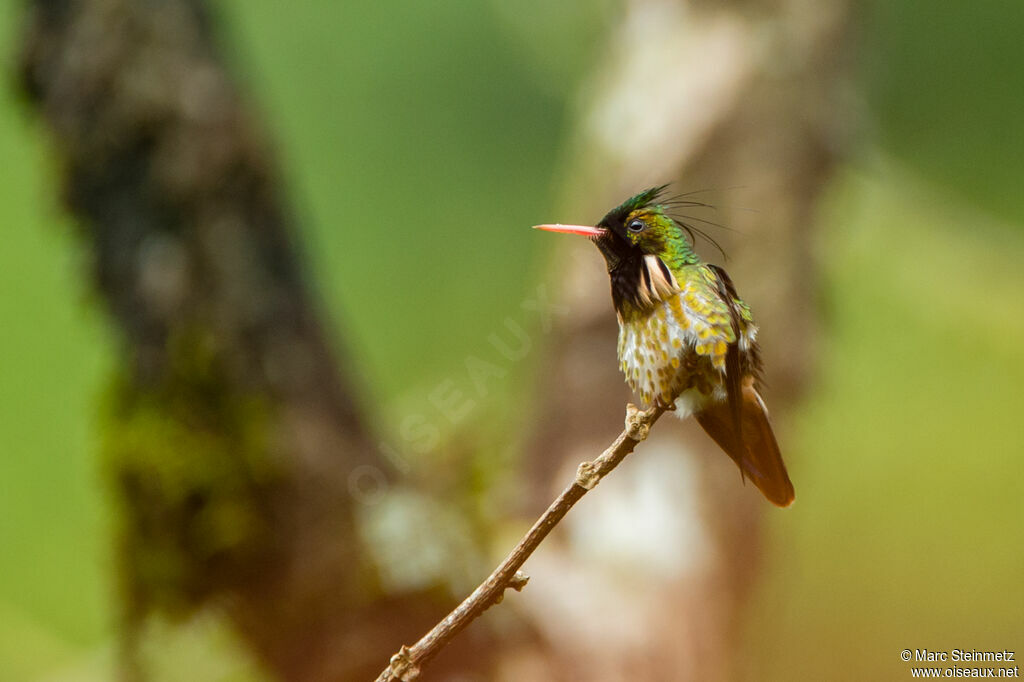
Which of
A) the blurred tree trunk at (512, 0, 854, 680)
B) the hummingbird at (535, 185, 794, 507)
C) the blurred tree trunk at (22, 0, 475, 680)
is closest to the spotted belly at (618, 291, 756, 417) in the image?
the hummingbird at (535, 185, 794, 507)

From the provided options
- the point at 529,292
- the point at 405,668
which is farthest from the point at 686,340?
the point at 529,292

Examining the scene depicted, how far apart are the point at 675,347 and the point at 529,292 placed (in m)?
1.03

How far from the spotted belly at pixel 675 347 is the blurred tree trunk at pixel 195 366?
2.06 ft

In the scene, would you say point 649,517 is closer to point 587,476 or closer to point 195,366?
point 195,366

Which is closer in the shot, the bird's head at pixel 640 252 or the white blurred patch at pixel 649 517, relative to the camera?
the bird's head at pixel 640 252

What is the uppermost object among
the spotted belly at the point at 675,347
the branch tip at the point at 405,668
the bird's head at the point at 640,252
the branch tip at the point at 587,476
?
the bird's head at the point at 640,252

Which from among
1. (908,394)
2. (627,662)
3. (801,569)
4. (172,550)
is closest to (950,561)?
(801,569)

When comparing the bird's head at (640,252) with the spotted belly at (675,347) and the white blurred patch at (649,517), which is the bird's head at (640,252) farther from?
the white blurred patch at (649,517)

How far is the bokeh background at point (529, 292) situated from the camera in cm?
94

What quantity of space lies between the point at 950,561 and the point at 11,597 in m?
1.29

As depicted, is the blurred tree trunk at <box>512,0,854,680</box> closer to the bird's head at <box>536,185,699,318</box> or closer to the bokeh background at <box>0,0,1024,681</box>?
the bokeh background at <box>0,0,1024,681</box>

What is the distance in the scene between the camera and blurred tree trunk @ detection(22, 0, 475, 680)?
0.81 metres

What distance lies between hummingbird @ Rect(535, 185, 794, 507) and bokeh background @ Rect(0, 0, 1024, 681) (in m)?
0.56

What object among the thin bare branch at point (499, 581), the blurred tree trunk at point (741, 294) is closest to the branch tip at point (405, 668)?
the thin bare branch at point (499, 581)
